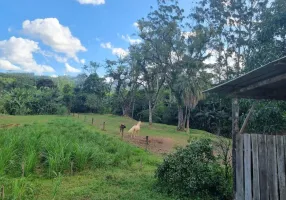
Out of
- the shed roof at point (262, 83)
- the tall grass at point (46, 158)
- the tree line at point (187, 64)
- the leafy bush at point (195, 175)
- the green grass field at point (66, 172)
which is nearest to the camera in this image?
the shed roof at point (262, 83)

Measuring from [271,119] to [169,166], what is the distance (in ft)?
18.1

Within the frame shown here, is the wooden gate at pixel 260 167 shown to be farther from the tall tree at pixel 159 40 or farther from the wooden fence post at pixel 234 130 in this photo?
the tall tree at pixel 159 40

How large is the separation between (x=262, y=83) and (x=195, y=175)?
2345mm

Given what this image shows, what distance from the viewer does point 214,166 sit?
598cm

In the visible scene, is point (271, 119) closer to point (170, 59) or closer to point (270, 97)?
point (270, 97)

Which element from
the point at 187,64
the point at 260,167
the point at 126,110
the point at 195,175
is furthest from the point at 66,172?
the point at 126,110

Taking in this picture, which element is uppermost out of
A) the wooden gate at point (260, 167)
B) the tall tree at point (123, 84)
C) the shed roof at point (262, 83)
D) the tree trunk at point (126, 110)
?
the tall tree at point (123, 84)

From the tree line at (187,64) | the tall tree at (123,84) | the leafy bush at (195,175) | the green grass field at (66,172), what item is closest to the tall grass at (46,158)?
the green grass field at (66,172)

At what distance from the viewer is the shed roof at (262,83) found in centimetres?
402

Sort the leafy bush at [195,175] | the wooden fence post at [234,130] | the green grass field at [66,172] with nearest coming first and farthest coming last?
the wooden fence post at [234,130]
the green grass field at [66,172]
the leafy bush at [195,175]

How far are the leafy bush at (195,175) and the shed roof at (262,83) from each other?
1517 millimetres

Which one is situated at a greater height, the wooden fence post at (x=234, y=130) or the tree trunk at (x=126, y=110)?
the tree trunk at (x=126, y=110)

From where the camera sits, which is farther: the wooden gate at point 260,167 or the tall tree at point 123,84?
the tall tree at point 123,84

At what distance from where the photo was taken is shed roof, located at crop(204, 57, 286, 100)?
4.02 m
